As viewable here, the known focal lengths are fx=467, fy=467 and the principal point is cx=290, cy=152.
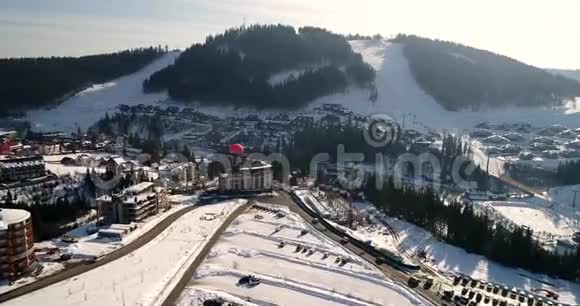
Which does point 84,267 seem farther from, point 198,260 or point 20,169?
point 20,169

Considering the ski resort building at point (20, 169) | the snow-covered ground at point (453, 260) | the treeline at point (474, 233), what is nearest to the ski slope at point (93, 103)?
the ski resort building at point (20, 169)

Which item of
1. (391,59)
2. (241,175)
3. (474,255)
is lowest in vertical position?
(474,255)

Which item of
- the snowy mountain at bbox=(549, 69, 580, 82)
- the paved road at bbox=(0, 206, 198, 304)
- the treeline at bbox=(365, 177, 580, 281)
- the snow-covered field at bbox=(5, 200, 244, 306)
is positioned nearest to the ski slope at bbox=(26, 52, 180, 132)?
the paved road at bbox=(0, 206, 198, 304)

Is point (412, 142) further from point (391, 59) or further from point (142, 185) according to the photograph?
point (391, 59)

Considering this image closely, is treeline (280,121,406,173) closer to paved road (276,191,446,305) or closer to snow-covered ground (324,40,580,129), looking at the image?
paved road (276,191,446,305)

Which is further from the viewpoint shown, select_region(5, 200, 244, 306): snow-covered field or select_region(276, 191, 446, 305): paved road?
select_region(276, 191, 446, 305): paved road

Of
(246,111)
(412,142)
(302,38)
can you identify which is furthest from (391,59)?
(412,142)

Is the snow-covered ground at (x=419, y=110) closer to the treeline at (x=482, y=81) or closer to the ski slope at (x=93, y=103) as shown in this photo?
the treeline at (x=482, y=81)
